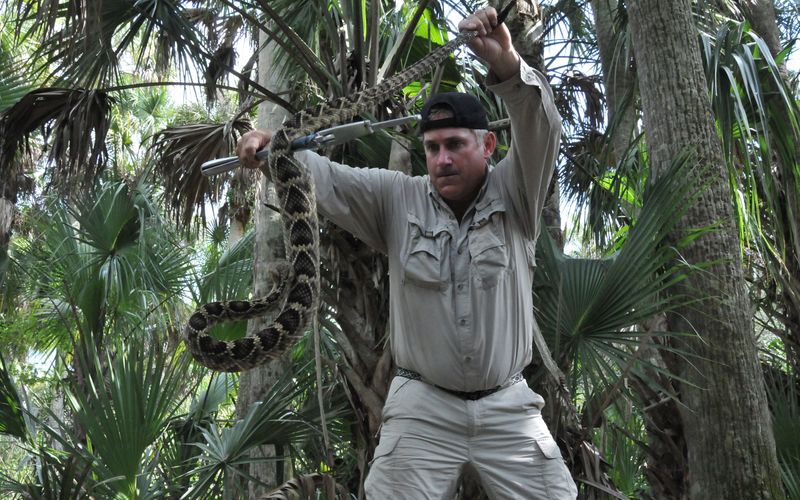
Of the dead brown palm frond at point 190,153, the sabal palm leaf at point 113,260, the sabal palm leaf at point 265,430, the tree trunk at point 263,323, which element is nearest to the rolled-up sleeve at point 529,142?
the sabal palm leaf at point 265,430

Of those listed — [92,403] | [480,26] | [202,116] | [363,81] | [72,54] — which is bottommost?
[92,403]

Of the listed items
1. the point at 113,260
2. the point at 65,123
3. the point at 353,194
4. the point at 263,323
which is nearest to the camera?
the point at 353,194

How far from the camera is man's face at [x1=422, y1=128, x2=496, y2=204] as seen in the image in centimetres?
347

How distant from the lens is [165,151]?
26.8 ft

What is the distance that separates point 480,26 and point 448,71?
128 inches

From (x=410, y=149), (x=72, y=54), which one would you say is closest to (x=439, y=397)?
(x=410, y=149)

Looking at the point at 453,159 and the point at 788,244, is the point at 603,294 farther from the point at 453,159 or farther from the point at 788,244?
the point at 788,244

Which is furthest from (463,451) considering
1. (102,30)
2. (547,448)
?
(102,30)

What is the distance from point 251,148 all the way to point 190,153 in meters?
4.95

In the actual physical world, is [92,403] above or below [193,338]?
below

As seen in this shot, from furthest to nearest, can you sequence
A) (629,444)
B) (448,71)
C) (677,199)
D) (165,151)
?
(165,151), (629,444), (448,71), (677,199)

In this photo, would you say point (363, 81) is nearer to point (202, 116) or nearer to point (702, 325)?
point (702, 325)

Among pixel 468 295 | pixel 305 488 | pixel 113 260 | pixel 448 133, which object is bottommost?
pixel 305 488

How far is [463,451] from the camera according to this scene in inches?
127
